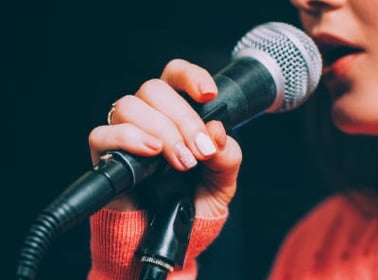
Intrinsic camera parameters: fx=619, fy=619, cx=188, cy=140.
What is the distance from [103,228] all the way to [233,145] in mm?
223

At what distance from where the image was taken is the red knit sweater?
2.80ft

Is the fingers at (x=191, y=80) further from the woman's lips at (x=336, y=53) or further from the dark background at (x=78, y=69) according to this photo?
the dark background at (x=78, y=69)

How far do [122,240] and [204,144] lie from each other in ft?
0.79

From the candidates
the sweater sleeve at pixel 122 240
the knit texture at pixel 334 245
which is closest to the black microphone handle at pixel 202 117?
the sweater sleeve at pixel 122 240

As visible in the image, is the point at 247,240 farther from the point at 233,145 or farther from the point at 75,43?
the point at 233,145

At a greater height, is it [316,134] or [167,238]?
[167,238]

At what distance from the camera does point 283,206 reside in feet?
6.06

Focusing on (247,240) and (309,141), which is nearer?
(309,141)

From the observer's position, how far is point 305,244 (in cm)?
137

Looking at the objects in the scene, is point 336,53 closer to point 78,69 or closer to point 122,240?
point 122,240

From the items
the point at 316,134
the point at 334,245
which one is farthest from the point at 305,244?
the point at 316,134

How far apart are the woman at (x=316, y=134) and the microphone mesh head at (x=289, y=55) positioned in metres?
0.10

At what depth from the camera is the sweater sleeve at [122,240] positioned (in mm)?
837

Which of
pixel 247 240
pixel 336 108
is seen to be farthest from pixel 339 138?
pixel 247 240
